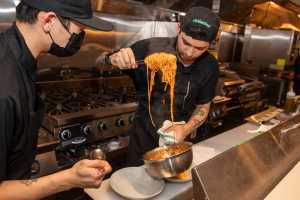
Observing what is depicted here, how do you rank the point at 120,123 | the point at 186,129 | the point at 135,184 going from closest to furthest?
the point at 135,184 < the point at 186,129 < the point at 120,123

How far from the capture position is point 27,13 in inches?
45.3

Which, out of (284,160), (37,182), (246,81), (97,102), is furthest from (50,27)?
(246,81)

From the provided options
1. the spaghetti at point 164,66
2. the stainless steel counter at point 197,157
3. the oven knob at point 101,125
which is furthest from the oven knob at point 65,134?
the stainless steel counter at point 197,157

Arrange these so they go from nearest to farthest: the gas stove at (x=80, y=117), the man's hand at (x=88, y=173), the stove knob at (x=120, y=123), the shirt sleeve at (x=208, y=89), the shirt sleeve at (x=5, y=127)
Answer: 1. the shirt sleeve at (x=5, y=127)
2. the man's hand at (x=88, y=173)
3. the shirt sleeve at (x=208, y=89)
4. the gas stove at (x=80, y=117)
5. the stove knob at (x=120, y=123)

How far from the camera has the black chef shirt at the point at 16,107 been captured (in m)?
1.02

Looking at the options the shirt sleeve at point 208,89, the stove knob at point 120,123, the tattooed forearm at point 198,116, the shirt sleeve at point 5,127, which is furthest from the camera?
the stove knob at point 120,123

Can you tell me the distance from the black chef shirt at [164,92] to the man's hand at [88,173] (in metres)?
1.06

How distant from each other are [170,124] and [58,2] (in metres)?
0.96

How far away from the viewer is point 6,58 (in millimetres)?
1112

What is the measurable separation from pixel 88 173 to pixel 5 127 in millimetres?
344

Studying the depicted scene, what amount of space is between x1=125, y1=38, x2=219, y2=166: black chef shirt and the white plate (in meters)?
0.68


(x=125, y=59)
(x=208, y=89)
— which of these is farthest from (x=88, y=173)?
(x=208, y=89)

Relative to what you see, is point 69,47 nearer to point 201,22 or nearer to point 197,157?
point 201,22

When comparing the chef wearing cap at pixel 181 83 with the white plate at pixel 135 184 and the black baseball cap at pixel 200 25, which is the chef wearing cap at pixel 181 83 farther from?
the white plate at pixel 135 184
